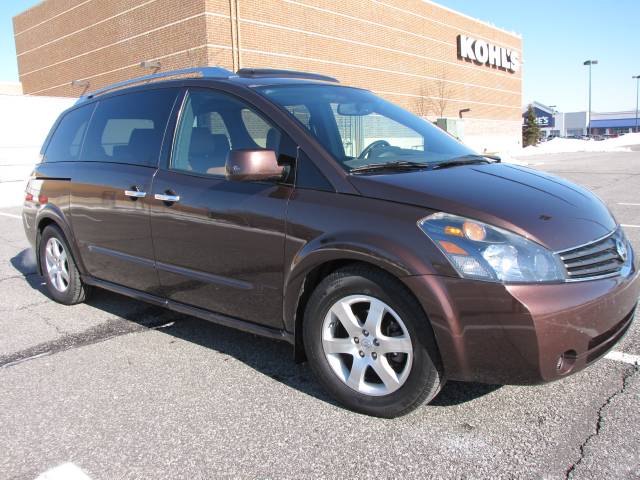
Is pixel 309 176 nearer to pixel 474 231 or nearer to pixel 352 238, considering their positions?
pixel 352 238

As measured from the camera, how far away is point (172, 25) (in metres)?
24.9

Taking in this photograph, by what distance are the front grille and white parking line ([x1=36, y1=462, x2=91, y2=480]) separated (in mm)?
2329

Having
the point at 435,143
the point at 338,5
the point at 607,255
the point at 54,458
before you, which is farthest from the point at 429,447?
the point at 338,5

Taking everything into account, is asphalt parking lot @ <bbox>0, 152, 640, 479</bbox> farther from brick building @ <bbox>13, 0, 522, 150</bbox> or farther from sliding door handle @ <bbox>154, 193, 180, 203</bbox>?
brick building @ <bbox>13, 0, 522, 150</bbox>

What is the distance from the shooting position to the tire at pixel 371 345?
106 inches

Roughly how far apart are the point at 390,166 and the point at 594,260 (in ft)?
3.74

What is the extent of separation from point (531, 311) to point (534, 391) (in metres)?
0.92

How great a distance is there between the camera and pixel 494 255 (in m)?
2.53

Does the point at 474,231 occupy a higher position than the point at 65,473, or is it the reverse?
the point at 474,231

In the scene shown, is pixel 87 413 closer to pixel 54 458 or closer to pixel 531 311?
pixel 54 458

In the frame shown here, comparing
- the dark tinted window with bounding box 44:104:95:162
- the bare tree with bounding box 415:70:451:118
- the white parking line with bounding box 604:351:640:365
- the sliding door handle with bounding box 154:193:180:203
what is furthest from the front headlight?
the bare tree with bounding box 415:70:451:118

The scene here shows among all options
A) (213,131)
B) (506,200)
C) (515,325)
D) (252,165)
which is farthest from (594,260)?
(213,131)

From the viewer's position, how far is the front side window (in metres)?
3.57

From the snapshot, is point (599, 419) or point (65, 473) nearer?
point (65, 473)
